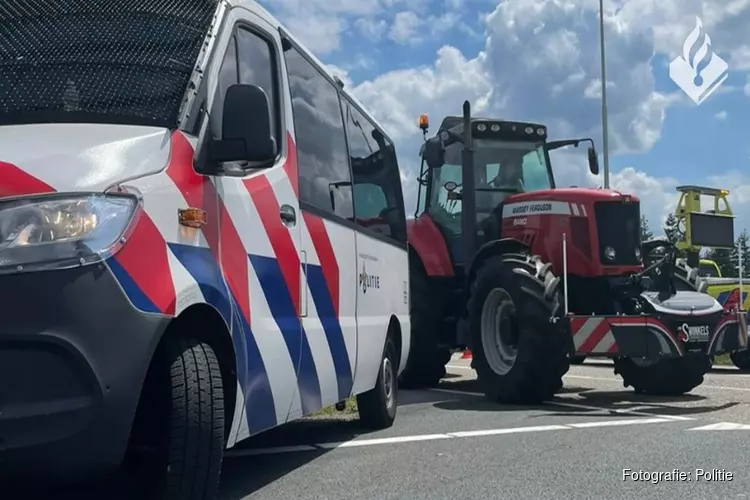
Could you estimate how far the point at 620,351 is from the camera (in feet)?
29.1

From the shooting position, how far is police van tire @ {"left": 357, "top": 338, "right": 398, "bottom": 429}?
7707 millimetres

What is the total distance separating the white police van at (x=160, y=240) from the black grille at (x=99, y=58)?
0.03 ft

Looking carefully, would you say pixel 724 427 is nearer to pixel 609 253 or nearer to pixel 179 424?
pixel 609 253

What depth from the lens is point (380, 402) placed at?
7.77m

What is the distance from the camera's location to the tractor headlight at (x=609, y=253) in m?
10.3

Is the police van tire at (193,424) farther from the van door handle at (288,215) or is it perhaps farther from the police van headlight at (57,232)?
the van door handle at (288,215)

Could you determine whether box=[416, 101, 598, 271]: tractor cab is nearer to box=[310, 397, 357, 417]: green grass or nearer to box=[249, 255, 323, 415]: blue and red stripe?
box=[310, 397, 357, 417]: green grass

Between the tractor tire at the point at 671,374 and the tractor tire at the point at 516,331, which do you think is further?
the tractor tire at the point at 671,374

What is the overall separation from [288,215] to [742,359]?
1135cm

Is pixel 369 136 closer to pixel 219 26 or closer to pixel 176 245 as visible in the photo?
pixel 219 26

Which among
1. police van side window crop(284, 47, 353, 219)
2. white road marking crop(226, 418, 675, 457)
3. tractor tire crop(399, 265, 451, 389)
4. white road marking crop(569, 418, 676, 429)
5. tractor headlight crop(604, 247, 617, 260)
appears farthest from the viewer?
tractor tire crop(399, 265, 451, 389)

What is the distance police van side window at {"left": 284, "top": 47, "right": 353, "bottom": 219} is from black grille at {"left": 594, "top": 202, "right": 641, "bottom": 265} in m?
4.26

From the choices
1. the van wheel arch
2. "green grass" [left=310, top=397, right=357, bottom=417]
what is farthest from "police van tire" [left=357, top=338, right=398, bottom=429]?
"green grass" [left=310, top=397, right=357, bottom=417]

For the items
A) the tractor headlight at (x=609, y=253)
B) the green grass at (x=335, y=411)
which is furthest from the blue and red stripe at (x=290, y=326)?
the tractor headlight at (x=609, y=253)
